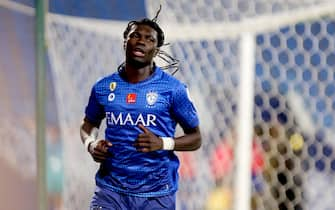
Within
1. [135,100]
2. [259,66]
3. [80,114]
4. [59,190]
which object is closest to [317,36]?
[259,66]

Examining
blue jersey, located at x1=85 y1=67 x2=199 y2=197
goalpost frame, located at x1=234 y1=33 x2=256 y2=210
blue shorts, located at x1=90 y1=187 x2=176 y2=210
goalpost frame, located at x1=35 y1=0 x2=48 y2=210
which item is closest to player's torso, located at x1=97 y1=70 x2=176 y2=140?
blue jersey, located at x1=85 y1=67 x2=199 y2=197

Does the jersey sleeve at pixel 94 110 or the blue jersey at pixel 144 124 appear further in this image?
the jersey sleeve at pixel 94 110

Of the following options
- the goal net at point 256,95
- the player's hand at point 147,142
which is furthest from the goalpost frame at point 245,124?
the player's hand at point 147,142

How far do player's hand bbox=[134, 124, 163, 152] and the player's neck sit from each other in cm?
16

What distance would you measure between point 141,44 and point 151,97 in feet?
0.43

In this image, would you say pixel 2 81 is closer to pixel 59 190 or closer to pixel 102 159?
pixel 59 190

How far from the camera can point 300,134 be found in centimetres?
A: 217

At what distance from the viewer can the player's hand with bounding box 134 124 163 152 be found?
162 cm

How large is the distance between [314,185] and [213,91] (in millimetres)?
460

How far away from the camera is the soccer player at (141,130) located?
169 cm

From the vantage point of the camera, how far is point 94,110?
1.82m

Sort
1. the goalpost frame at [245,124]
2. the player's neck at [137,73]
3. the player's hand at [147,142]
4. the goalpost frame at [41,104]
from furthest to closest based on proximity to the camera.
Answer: the goalpost frame at [41,104], the goalpost frame at [245,124], the player's neck at [137,73], the player's hand at [147,142]

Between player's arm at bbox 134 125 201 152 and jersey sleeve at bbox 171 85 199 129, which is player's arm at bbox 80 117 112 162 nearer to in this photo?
player's arm at bbox 134 125 201 152

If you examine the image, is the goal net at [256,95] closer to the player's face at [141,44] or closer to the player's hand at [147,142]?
the player's face at [141,44]
